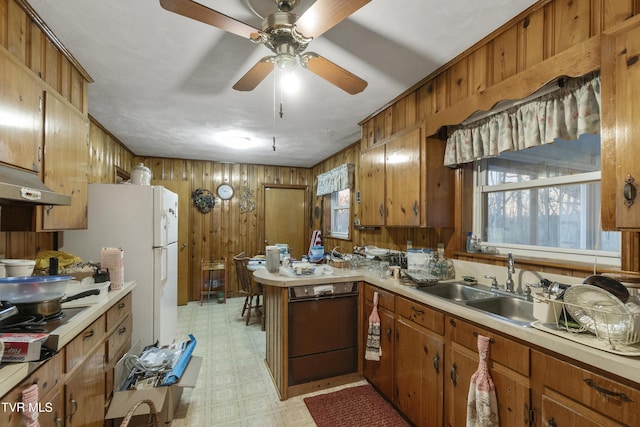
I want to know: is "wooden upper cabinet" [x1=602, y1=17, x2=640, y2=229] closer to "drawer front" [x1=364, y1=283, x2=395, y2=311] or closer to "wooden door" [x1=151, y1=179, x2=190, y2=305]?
"drawer front" [x1=364, y1=283, x2=395, y2=311]

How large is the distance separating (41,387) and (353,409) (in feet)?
5.89

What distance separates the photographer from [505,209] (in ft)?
6.72

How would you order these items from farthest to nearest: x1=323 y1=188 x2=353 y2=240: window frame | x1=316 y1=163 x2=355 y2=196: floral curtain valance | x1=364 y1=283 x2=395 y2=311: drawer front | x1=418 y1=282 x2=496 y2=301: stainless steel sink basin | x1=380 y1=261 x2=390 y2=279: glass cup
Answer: x1=323 y1=188 x2=353 y2=240: window frame < x1=316 y1=163 x2=355 y2=196: floral curtain valance < x1=380 y1=261 x2=390 y2=279: glass cup < x1=364 y1=283 x2=395 y2=311: drawer front < x1=418 y1=282 x2=496 y2=301: stainless steel sink basin

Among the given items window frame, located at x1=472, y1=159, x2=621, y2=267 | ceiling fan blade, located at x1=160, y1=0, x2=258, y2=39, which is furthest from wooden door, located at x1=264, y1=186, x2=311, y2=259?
ceiling fan blade, located at x1=160, y1=0, x2=258, y2=39

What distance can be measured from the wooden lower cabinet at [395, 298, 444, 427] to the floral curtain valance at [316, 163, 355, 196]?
7.63 feet

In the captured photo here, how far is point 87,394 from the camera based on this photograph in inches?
56.4

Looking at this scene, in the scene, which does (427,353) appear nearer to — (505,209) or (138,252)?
(505,209)

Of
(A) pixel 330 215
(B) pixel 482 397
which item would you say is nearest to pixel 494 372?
(B) pixel 482 397

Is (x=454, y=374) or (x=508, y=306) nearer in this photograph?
(x=454, y=374)

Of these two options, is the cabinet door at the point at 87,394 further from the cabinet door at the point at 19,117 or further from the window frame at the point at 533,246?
the window frame at the point at 533,246

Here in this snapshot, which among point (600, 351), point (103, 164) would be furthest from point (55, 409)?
point (103, 164)

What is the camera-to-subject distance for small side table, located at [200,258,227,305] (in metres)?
4.80

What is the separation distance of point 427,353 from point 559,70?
1648 millimetres

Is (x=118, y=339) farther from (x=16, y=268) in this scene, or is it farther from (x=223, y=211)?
A: (x=223, y=211)
